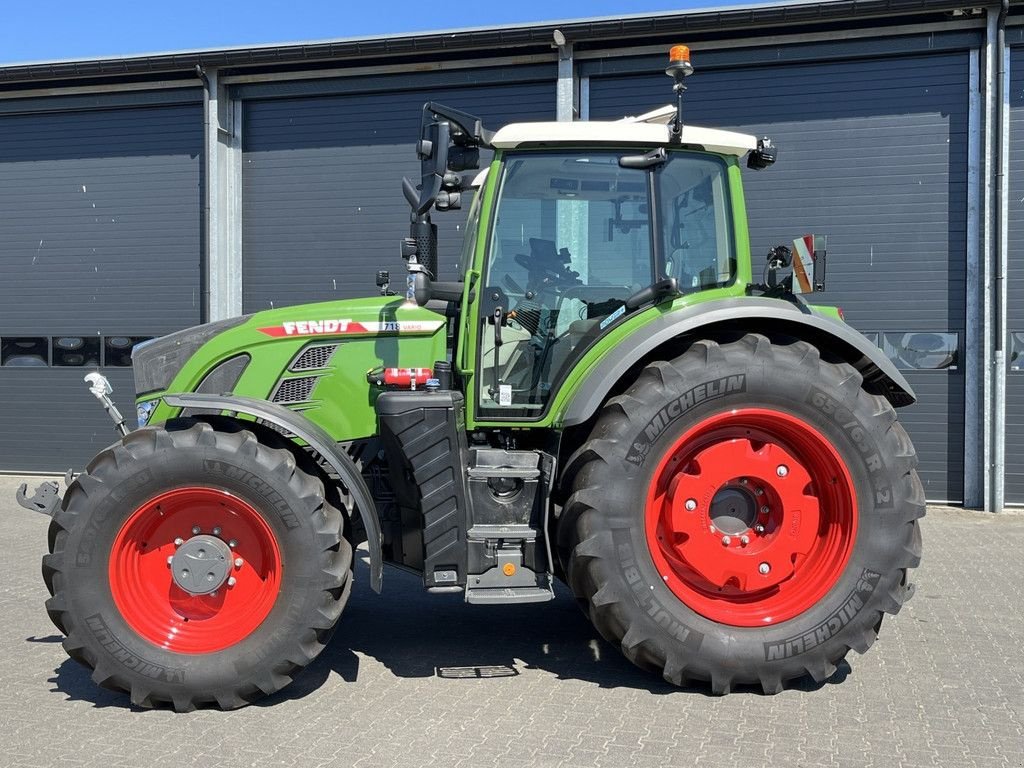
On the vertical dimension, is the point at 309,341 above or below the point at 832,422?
above

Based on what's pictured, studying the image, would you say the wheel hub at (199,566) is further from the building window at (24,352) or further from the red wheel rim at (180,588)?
the building window at (24,352)

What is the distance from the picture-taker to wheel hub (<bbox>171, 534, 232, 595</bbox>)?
3.75 m

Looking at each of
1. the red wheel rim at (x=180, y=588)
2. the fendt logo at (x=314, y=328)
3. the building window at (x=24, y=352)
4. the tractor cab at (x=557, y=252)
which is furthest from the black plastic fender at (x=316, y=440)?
the building window at (x=24, y=352)

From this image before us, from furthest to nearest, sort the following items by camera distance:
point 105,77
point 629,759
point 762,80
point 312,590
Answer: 1. point 105,77
2. point 762,80
3. point 312,590
4. point 629,759

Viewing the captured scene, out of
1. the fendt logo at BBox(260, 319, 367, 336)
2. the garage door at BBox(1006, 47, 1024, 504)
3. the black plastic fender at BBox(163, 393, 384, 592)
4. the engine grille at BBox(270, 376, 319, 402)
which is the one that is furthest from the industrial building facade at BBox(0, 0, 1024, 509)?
the black plastic fender at BBox(163, 393, 384, 592)

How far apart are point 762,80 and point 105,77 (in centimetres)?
791

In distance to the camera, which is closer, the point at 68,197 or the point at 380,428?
the point at 380,428

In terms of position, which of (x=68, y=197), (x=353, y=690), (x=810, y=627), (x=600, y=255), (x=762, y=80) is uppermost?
(x=762, y=80)

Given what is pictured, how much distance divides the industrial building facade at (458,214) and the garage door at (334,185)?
27 millimetres

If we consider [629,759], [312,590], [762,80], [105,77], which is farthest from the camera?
[105,77]

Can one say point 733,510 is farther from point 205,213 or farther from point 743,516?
point 205,213

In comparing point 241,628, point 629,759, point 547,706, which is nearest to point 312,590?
point 241,628

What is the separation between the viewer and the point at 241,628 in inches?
148

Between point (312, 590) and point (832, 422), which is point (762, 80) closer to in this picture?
point (832, 422)
